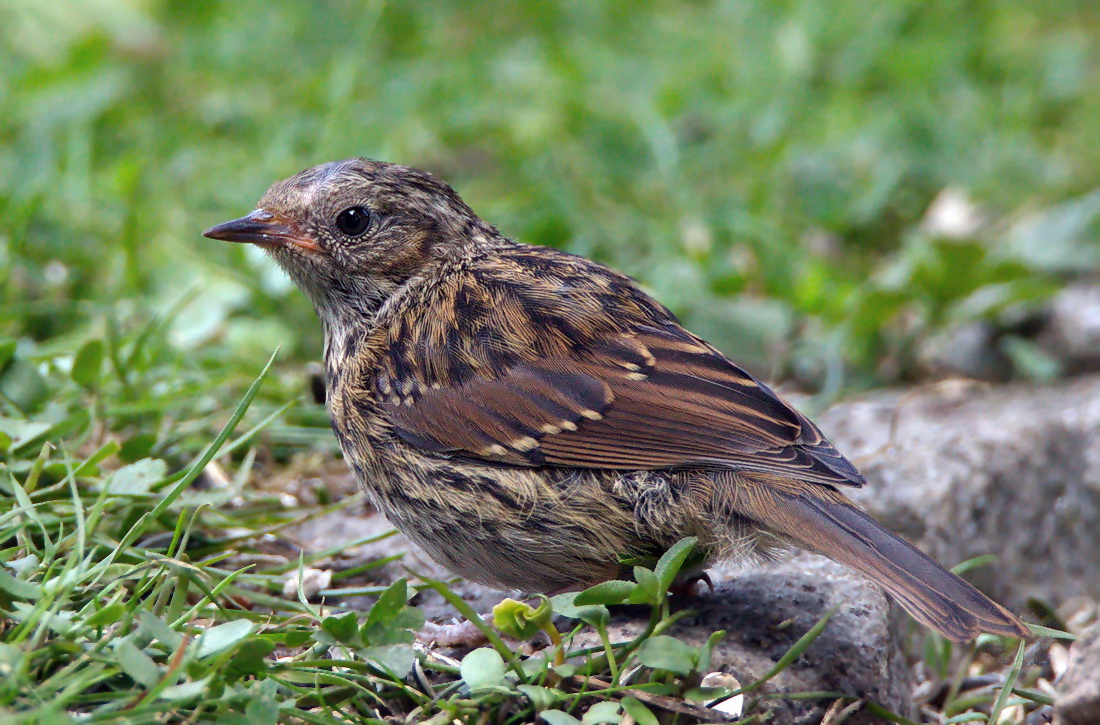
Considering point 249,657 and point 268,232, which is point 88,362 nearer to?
point 268,232

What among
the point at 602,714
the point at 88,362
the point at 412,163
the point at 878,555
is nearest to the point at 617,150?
the point at 412,163

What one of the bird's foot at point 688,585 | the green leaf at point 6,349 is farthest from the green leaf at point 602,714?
the green leaf at point 6,349

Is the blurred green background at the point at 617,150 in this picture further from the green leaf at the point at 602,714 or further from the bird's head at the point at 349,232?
the green leaf at the point at 602,714

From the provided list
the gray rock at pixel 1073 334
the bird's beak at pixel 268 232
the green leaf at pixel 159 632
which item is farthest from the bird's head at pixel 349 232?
the gray rock at pixel 1073 334

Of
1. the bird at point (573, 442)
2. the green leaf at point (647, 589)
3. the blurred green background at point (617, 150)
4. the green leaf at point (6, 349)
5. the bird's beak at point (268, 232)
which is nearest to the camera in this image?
the green leaf at point (647, 589)

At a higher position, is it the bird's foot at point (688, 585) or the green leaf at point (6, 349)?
the green leaf at point (6, 349)

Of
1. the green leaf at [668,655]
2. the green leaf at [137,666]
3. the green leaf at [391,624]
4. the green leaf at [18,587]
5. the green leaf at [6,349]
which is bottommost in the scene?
the green leaf at [668,655]

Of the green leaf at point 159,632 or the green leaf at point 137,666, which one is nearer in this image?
the green leaf at point 137,666

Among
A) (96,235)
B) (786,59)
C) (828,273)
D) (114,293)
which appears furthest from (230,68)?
(828,273)

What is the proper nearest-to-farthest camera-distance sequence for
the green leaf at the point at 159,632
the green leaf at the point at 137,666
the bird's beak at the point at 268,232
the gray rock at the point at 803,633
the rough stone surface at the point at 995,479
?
1. the green leaf at the point at 137,666
2. the green leaf at the point at 159,632
3. the gray rock at the point at 803,633
4. the bird's beak at the point at 268,232
5. the rough stone surface at the point at 995,479

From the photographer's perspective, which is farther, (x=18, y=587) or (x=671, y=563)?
(x=671, y=563)
